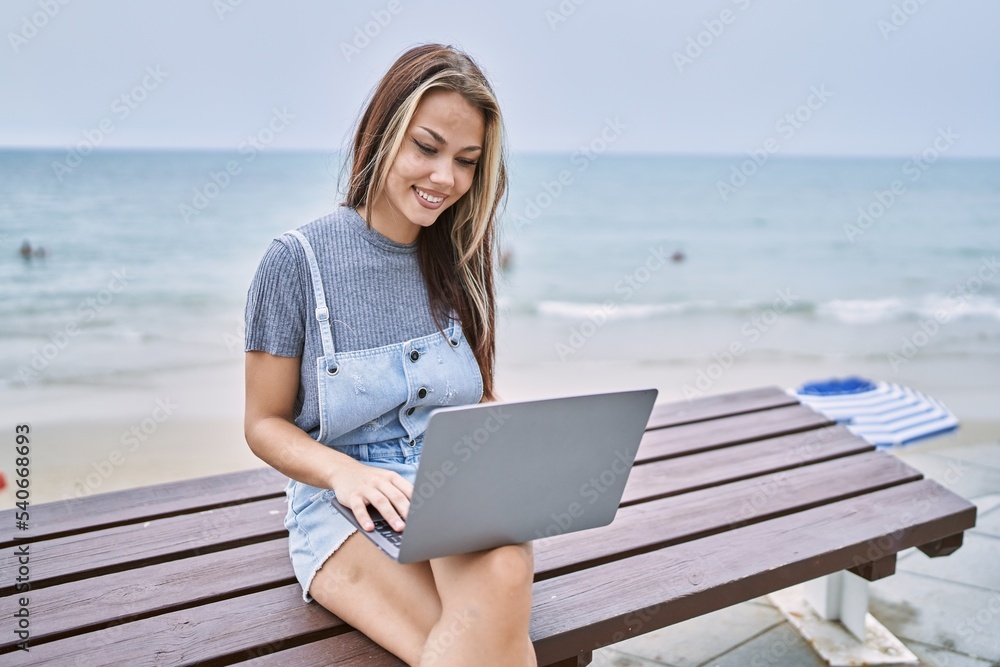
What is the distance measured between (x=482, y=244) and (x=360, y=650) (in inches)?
37.7

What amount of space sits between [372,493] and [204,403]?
169 inches

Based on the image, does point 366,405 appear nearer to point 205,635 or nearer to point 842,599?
point 205,635

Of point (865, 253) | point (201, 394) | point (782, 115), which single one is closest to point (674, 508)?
point (201, 394)

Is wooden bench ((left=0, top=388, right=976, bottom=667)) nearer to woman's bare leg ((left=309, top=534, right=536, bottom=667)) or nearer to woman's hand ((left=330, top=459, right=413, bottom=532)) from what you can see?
woman's bare leg ((left=309, top=534, right=536, bottom=667))

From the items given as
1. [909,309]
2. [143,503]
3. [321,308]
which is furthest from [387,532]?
[909,309]

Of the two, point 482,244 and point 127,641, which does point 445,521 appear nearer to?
point 127,641

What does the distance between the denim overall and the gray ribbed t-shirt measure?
0.02 meters

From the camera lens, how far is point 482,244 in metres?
2.08

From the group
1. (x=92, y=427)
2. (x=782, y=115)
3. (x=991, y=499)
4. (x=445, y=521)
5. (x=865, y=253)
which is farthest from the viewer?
(x=782, y=115)


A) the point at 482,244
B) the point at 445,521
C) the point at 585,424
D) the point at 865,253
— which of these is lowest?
the point at 865,253

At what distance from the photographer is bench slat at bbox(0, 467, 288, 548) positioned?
201cm

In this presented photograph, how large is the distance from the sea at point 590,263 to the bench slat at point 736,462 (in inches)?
23.9

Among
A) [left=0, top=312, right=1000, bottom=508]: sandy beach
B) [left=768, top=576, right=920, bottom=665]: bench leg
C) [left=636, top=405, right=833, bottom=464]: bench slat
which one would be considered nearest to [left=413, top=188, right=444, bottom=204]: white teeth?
[left=636, top=405, right=833, bottom=464]: bench slat

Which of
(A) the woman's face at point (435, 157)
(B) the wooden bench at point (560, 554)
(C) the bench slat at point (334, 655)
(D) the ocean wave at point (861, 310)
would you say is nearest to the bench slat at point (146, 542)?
(B) the wooden bench at point (560, 554)
